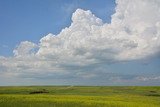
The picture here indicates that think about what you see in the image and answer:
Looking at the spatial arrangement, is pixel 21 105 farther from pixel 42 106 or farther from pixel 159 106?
pixel 159 106

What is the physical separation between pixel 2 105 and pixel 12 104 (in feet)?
7.59

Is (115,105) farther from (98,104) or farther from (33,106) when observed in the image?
(33,106)

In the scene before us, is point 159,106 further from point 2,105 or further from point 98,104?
point 2,105

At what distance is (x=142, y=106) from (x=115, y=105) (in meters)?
4.06

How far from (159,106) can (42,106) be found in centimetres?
1786

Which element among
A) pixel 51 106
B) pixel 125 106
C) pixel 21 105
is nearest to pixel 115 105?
pixel 125 106

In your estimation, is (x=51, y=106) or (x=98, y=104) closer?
(x=51, y=106)

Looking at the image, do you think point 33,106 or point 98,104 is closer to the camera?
point 33,106

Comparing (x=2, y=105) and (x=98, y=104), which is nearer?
(x=2, y=105)

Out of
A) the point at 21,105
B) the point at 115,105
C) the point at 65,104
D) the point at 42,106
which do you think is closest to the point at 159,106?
the point at 115,105

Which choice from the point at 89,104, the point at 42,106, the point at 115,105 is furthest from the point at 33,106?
the point at 115,105

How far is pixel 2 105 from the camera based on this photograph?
45375mm

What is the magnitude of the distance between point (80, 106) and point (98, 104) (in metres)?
3.14

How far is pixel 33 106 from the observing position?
46.4m
